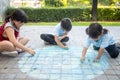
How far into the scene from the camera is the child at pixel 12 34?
4383 mm

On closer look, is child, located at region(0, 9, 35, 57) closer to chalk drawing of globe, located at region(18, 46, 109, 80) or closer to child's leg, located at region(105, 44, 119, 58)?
chalk drawing of globe, located at region(18, 46, 109, 80)

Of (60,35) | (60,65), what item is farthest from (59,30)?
(60,65)

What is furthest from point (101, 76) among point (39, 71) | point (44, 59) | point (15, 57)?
point (15, 57)

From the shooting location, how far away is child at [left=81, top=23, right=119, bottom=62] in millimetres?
3912

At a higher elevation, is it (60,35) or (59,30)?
(59,30)

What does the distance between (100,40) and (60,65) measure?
32.8 inches

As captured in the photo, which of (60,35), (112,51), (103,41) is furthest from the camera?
(60,35)

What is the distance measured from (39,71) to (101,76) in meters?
0.91

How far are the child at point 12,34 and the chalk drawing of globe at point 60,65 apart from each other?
232 mm

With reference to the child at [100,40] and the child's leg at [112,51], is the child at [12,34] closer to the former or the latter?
the child at [100,40]

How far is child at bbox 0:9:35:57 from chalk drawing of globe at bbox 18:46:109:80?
0.76 ft

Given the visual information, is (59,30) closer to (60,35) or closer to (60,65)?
(60,35)

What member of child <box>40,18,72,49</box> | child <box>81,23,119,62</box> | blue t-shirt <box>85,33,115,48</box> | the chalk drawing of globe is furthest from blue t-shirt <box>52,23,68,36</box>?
blue t-shirt <box>85,33,115,48</box>

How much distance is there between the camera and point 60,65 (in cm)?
409
